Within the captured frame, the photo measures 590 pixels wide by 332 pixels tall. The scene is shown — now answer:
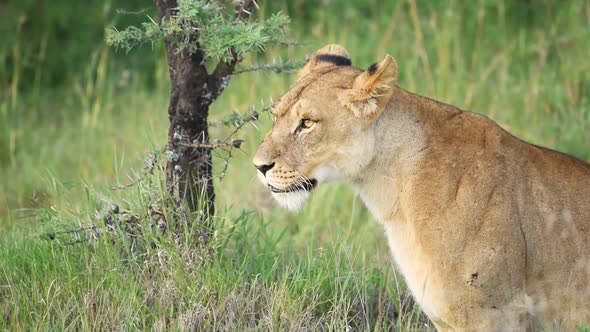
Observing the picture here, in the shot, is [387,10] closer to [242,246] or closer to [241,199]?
[241,199]

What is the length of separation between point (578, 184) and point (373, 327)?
1185mm

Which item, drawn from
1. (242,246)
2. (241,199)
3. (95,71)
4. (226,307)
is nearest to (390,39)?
(241,199)

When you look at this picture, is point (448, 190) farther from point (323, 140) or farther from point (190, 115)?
point (190, 115)

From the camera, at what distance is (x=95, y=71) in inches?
408

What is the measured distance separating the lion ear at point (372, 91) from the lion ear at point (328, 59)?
47 centimetres

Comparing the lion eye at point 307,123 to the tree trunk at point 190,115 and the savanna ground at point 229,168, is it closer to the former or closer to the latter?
the tree trunk at point 190,115

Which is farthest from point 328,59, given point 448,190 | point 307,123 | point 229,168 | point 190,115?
point 229,168

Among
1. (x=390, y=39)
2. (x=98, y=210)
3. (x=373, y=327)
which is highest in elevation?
(x=390, y=39)

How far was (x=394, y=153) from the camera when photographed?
4.16 m

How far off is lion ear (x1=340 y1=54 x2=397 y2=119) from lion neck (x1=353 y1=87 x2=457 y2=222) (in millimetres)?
77

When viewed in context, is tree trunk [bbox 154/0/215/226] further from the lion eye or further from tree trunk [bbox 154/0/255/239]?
the lion eye

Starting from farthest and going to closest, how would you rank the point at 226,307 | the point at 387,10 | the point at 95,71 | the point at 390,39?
the point at 95,71 → the point at 387,10 → the point at 390,39 → the point at 226,307

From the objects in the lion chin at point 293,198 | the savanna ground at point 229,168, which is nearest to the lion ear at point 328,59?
the savanna ground at point 229,168

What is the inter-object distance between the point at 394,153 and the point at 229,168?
2992 millimetres
